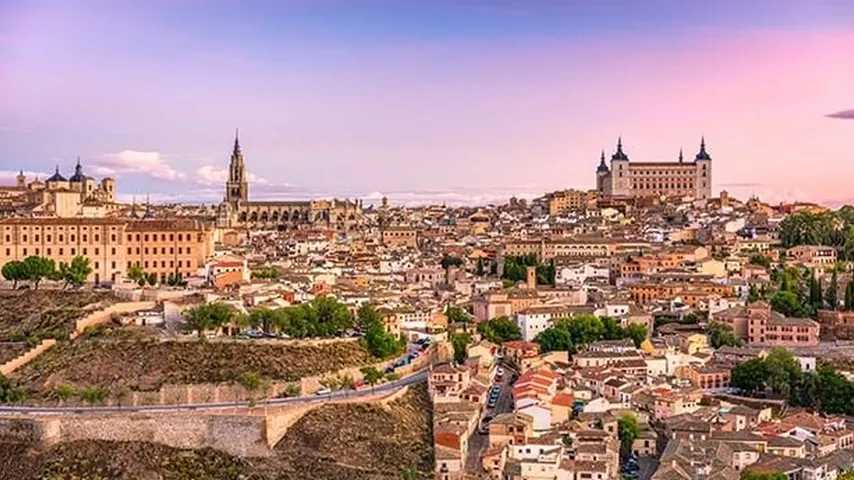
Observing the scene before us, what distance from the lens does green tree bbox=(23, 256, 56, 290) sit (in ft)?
120

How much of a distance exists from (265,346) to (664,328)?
13014 mm

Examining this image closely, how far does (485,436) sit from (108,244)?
57.3 feet

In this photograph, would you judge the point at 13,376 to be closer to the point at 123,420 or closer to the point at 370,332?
the point at 123,420

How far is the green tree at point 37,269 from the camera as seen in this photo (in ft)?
120

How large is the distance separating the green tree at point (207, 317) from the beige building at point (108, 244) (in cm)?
921

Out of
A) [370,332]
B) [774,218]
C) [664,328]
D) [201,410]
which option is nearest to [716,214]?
[774,218]

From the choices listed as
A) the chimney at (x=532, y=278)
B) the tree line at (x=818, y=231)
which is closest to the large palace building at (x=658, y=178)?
the tree line at (x=818, y=231)

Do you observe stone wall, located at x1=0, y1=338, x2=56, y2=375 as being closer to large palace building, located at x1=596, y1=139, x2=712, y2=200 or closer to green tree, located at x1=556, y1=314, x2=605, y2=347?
green tree, located at x1=556, y1=314, x2=605, y2=347

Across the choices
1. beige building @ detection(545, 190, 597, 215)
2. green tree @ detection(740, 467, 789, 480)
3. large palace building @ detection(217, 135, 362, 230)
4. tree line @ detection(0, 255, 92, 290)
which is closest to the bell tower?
large palace building @ detection(217, 135, 362, 230)

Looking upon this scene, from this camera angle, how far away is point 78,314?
31.8 m

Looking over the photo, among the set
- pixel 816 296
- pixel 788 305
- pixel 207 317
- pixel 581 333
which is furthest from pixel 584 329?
pixel 207 317

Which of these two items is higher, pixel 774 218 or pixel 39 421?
pixel 774 218

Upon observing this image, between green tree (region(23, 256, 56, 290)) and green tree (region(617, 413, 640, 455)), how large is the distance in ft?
60.4

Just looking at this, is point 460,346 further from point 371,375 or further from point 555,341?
point 371,375
